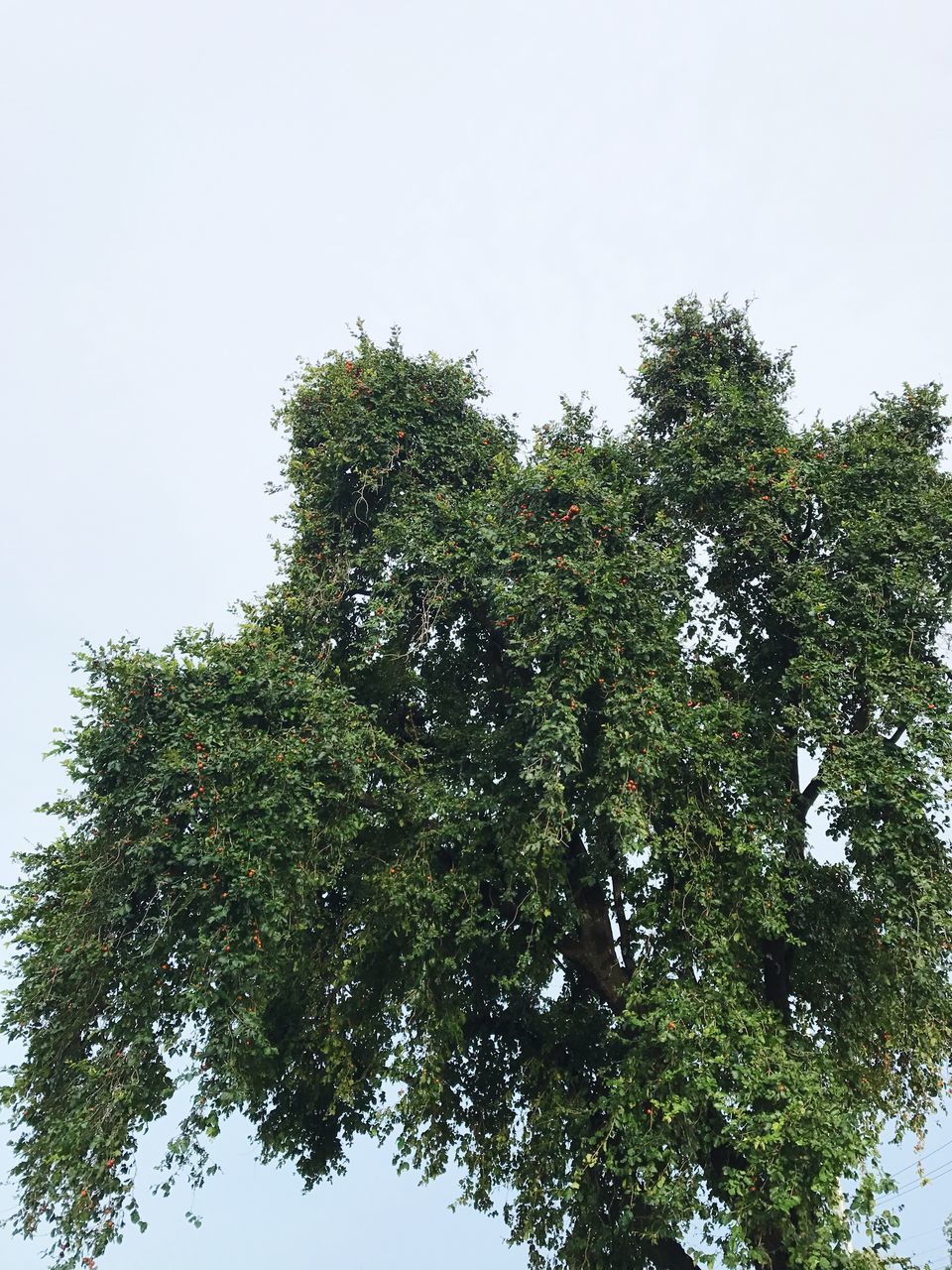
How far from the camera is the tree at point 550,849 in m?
10.3

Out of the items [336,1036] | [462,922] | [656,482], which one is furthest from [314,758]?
[656,482]

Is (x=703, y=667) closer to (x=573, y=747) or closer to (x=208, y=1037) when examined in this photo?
(x=573, y=747)

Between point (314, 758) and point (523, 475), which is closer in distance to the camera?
point (314, 758)

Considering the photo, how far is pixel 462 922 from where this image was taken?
12.1 metres

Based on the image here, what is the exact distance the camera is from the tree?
1026 centimetres

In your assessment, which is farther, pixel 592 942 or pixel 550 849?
pixel 592 942

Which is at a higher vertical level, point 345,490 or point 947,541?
point 345,490

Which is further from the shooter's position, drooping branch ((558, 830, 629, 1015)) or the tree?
drooping branch ((558, 830, 629, 1015))

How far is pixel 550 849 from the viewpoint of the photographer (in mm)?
11484

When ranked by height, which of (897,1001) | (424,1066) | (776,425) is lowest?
(424,1066)

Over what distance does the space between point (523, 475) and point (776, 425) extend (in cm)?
450

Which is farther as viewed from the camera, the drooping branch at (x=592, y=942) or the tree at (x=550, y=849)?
the drooping branch at (x=592, y=942)

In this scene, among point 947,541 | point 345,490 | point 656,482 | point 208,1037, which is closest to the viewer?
point 208,1037

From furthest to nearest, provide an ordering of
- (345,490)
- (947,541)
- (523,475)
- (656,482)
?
1. (345,490)
2. (656,482)
3. (523,475)
4. (947,541)
